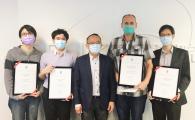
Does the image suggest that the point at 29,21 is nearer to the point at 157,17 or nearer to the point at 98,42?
the point at 98,42

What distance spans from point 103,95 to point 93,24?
1.01 metres

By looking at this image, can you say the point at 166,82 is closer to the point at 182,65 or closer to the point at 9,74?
the point at 182,65

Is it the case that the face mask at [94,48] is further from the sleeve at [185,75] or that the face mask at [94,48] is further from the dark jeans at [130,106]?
the sleeve at [185,75]

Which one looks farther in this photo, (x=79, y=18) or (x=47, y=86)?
(x=79, y=18)

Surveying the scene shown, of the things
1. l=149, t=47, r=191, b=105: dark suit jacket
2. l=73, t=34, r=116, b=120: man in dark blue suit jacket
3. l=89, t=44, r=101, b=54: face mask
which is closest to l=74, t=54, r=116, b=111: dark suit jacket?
l=73, t=34, r=116, b=120: man in dark blue suit jacket

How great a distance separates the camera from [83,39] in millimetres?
3387

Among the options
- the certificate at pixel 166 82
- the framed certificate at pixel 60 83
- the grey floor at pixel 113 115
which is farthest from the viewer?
the grey floor at pixel 113 115

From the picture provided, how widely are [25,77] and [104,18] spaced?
124cm

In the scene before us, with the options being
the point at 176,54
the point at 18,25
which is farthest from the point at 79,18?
the point at 176,54

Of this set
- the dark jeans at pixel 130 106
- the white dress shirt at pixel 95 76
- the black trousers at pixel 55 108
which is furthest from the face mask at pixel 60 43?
the dark jeans at pixel 130 106

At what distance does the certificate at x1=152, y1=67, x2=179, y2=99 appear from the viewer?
278cm

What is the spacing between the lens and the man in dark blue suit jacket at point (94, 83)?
2.81 m

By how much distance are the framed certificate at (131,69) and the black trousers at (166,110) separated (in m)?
0.34

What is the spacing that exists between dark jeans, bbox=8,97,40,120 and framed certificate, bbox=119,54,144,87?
105 cm
